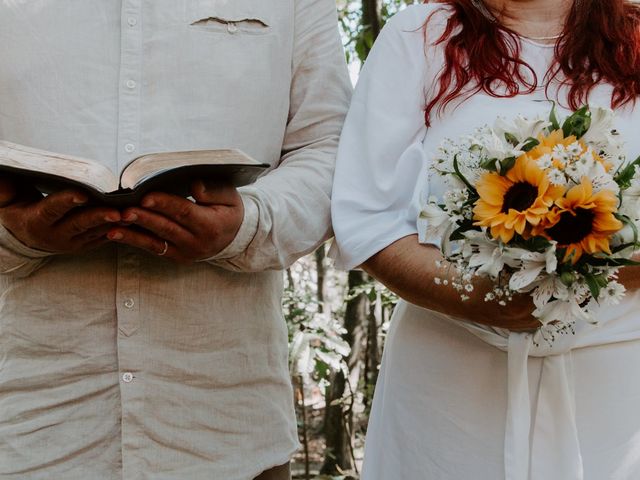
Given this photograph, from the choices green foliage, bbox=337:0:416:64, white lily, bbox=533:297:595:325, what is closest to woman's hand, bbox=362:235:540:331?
white lily, bbox=533:297:595:325

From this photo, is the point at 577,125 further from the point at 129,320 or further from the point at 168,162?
the point at 129,320

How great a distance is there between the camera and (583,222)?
186cm

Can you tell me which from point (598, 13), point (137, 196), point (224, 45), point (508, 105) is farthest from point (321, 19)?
point (137, 196)

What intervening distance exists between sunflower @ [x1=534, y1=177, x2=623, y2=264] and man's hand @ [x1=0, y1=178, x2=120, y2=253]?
2.92ft

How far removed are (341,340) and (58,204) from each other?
9.63 ft

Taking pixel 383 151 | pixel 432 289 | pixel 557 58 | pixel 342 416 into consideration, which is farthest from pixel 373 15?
pixel 432 289

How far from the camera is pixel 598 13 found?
2527mm

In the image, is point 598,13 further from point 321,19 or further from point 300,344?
point 300,344

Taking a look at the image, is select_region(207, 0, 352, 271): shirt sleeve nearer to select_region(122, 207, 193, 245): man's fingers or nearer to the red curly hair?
select_region(122, 207, 193, 245): man's fingers

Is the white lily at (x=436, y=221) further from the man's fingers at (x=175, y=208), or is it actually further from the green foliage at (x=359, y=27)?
the green foliage at (x=359, y=27)

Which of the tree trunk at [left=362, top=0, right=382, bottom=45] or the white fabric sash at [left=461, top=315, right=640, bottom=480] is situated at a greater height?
the tree trunk at [left=362, top=0, right=382, bottom=45]

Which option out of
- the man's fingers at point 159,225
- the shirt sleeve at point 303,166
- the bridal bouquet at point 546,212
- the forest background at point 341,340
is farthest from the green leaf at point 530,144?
the forest background at point 341,340

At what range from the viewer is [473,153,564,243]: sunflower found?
184 centimetres

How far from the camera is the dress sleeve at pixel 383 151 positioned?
2342 millimetres
